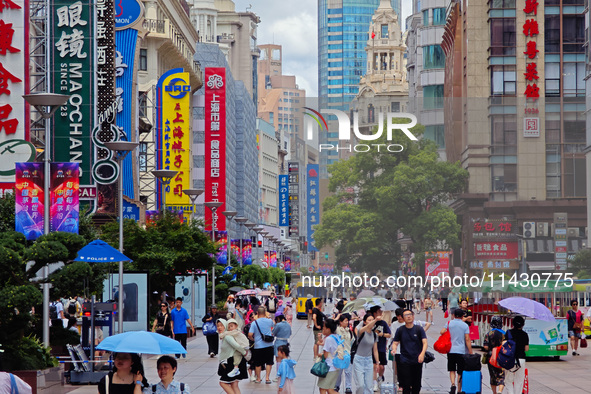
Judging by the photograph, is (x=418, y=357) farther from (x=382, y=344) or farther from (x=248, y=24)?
(x=248, y=24)

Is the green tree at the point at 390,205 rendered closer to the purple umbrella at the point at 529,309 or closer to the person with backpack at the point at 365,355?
the purple umbrella at the point at 529,309

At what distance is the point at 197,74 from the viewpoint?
3349 inches

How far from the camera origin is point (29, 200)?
21.3 meters

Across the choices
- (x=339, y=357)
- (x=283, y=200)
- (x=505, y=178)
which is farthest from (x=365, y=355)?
(x=283, y=200)

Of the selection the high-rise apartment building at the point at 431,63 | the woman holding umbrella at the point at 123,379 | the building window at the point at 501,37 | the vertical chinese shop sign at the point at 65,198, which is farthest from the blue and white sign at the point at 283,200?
the woman holding umbrella at the point at 123,379

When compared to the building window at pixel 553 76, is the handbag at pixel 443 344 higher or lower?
lower

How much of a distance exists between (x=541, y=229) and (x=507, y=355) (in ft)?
208

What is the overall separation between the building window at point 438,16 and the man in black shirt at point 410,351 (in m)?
97.3

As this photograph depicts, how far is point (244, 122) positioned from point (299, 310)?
55781 mm

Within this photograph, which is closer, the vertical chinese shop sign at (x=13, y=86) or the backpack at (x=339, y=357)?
the backpack at (x=339, y=357)

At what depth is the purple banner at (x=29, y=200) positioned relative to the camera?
21.2m

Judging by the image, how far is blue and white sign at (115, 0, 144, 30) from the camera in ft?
166

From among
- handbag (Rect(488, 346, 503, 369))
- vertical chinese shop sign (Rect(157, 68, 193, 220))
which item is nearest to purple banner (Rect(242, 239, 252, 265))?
vertical chinese shop sign (Rect(157, 68, 193, 220))

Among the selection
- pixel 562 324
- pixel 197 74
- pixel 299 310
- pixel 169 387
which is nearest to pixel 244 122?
pixel 197 74
